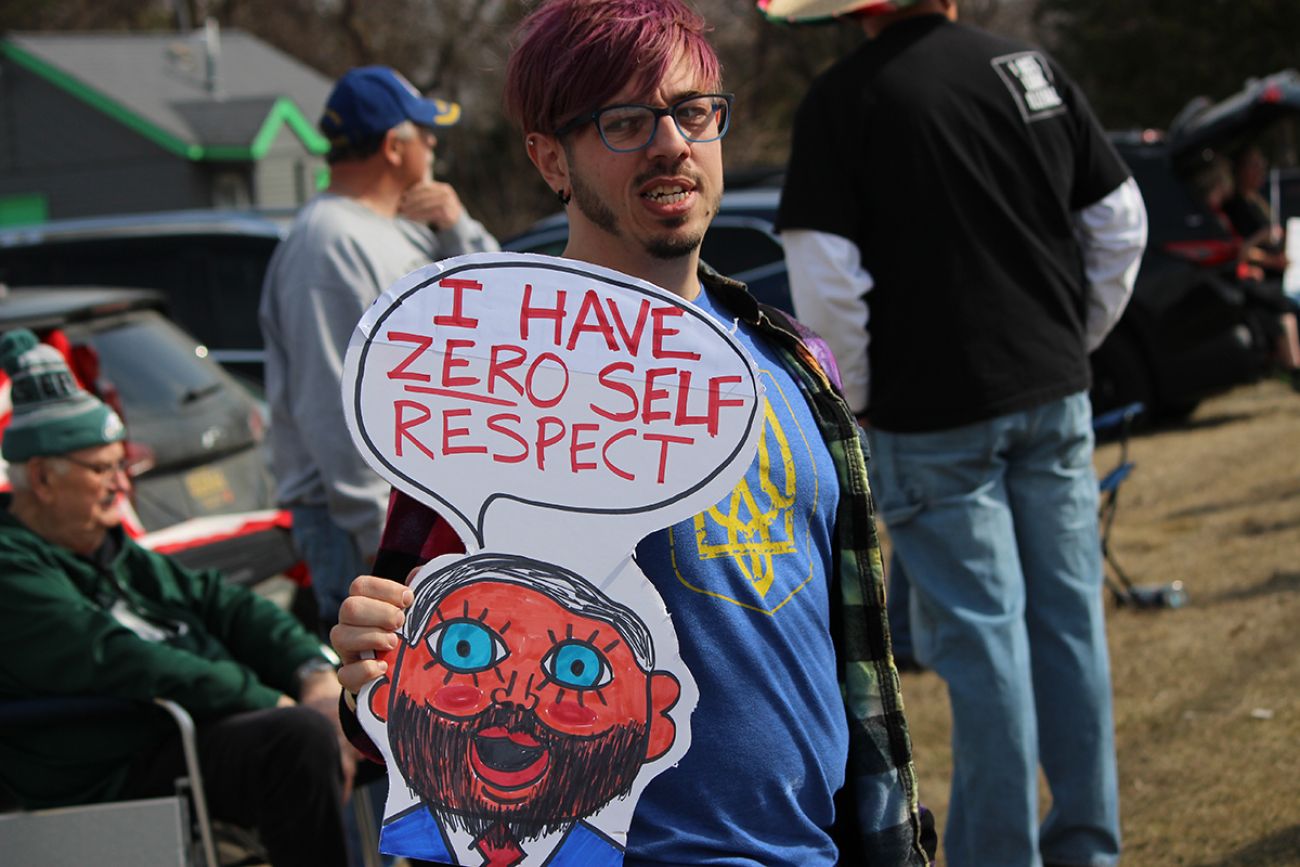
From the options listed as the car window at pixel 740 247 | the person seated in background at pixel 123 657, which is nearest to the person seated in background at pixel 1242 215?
the car window at pixel 740 247

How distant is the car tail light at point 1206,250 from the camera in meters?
8.56

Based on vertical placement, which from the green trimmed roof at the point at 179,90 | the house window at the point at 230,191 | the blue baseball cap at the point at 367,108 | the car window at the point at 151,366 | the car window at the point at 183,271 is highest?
the blue baseball cap at the point at 367,108

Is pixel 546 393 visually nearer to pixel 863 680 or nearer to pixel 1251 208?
pixel 863 680

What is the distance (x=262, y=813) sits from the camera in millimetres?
3119

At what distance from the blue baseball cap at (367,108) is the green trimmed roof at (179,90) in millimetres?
19850

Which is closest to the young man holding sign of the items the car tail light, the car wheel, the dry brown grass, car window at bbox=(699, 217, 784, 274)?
the dry brown grass

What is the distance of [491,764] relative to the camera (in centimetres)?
144

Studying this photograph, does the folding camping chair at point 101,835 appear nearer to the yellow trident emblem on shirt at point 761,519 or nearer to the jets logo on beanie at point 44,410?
the jets logo on beanie at point 44,410

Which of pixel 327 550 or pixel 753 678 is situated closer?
pixel 753 678

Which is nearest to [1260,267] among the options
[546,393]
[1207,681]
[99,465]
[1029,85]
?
[1207,681]

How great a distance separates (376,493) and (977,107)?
152 cm

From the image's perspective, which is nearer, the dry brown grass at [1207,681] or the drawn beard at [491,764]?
the drawn beard at [491,764]

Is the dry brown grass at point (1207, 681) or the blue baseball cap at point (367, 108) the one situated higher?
the blue baseball cap at point (367, 108)

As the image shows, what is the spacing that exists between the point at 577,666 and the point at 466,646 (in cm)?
11
